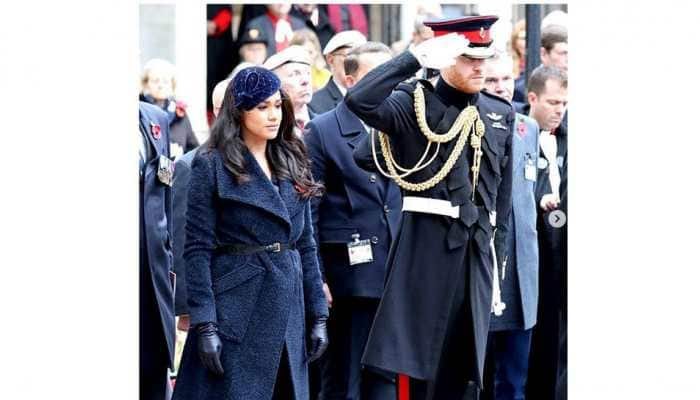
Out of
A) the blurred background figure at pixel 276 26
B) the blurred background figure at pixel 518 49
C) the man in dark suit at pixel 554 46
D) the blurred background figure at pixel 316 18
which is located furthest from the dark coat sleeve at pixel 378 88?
the blurred background figure at pixel 316 18

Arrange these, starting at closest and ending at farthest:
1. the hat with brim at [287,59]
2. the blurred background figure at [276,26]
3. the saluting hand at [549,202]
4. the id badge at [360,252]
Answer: the id badge at [360,252]
the saluting hand at [549,202]
the hat with brim at [287,59]
the blurred background figure at [276,26]

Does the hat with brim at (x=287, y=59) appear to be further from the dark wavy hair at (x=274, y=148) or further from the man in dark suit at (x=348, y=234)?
the dark wavy hair at (x=274, y=148)

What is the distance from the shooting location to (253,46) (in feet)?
43.7

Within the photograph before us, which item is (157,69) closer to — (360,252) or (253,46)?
(253,46)

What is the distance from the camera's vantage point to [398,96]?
23.5ft

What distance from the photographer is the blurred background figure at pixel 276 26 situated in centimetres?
1353

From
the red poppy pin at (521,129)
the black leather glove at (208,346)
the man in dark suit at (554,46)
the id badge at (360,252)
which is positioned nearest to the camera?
the black leather glove at (208,346)

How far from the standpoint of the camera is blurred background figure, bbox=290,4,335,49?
14211mm

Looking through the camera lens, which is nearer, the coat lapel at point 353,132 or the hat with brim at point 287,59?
the coat lapel at point 353,132

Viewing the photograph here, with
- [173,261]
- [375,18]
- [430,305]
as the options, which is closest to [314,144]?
[173,261]

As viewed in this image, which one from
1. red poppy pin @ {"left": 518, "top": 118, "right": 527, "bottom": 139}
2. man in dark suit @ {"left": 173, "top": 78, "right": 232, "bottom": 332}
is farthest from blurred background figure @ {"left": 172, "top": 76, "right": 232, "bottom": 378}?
red poppy pin @ {"left": 518, "top": 118, "right": 527, "bottom": 139}

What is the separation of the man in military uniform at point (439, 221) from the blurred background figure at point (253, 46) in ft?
19.8

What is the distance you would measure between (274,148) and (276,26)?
680 cm

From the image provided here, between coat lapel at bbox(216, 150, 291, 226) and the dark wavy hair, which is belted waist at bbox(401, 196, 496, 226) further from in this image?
coat lapel at bbox(216, 150, 291, 226)
